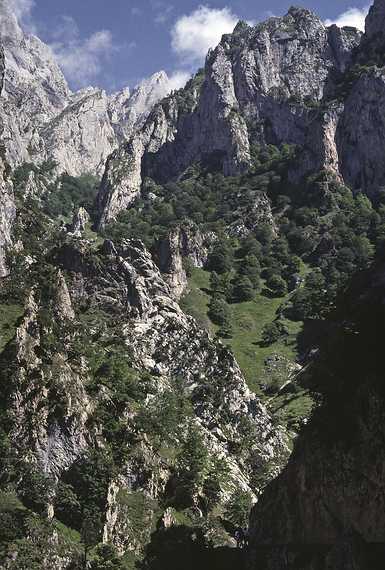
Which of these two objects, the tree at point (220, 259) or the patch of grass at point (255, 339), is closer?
the patch of grass at point (255, 339)

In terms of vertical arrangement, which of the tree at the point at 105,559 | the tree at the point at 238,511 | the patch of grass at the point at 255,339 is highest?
the patch of grass at the point at 255,339

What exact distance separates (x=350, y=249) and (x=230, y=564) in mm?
131261

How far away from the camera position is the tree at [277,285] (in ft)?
554

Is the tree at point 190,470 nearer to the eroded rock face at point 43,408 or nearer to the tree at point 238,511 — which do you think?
the tree at point 238,511

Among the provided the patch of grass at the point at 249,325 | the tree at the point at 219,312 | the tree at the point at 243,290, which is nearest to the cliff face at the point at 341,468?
the patch of grass at the point at 249,325

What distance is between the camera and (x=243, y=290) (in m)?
166

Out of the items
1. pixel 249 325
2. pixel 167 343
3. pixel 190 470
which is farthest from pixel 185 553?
pixel 249 325

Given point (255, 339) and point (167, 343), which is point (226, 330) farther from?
point (167, 343)

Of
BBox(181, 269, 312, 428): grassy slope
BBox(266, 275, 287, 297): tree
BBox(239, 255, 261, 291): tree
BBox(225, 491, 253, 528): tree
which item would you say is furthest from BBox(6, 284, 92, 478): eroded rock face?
BBox(239, 255, 261, 291): tree

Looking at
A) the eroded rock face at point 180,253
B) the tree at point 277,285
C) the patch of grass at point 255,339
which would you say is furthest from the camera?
the tree at point 277,285

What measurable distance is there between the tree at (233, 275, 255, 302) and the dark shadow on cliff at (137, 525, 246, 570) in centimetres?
9725

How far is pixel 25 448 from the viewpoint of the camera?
73.3m

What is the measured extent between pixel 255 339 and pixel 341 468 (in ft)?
318

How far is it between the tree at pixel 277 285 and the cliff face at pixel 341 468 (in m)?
115
